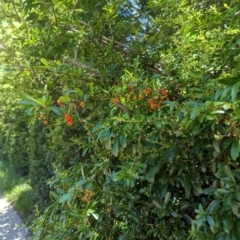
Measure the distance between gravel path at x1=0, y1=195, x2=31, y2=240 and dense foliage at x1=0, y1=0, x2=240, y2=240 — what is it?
322cm

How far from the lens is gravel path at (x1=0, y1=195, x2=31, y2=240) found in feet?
17.3

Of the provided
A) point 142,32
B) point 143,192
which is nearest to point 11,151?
point 142,32

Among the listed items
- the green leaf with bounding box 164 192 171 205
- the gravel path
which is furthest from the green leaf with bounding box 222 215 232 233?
the gravel path

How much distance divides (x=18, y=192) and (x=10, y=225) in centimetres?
168

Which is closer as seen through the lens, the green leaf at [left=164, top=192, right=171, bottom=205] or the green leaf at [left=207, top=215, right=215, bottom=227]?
the green leaf at [left=207, top=215, right=215, bottom=227]

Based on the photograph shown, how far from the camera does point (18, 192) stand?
7383 mm

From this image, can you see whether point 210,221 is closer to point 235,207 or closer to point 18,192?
point 235,207

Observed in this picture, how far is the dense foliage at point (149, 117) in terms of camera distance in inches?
54.5

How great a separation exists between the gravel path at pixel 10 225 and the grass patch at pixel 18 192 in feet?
0.40

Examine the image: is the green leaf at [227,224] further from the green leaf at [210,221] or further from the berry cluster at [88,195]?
the berry cluster at [88,195]

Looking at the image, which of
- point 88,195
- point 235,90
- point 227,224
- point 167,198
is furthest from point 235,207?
point 88,195

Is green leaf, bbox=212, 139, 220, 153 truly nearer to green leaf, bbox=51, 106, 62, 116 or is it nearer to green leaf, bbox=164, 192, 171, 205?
green leaf, bbox=164, 192, 171, 205

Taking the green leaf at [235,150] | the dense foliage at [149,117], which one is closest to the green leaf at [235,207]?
the dense foliage at [149,117]

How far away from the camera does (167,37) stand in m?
2.12
